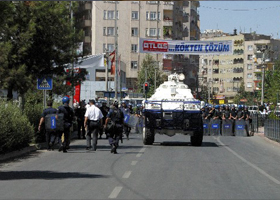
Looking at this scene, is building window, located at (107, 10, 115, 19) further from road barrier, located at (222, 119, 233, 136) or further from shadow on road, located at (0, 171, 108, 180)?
shadow on road, located at (0, 171, 108, 180)

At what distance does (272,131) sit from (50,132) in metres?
14.6

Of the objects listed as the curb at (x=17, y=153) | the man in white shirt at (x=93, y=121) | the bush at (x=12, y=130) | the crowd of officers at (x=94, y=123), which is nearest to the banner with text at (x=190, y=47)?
the crowd of officers at (x=94, y=123)

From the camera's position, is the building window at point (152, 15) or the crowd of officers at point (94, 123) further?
the building window at point (152, 15)

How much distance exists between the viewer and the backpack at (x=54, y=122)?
24.2 metres

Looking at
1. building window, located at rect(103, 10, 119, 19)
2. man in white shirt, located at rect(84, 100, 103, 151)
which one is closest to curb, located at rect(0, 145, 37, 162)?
man in white shirt, located at rect(84, 100, 103, 151)

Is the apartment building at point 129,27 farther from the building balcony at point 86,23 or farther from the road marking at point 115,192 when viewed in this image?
the road marking at point 115,192

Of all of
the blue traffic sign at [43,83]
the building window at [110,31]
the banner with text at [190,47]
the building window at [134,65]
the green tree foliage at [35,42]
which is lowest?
A: the blue traffic sign at [43,83]

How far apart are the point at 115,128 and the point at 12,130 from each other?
3495mm

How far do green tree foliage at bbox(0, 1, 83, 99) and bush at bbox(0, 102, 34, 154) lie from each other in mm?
1748

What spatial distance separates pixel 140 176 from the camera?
605 inches

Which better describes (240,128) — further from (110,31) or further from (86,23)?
(86,23)

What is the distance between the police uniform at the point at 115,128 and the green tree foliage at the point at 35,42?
4.30 metres

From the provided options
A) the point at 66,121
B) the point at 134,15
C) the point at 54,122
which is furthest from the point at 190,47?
the point at 134,15

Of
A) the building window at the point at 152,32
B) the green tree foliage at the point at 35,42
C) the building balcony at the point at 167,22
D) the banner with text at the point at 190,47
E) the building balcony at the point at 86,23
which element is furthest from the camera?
the building balcony at the point at 167,22
